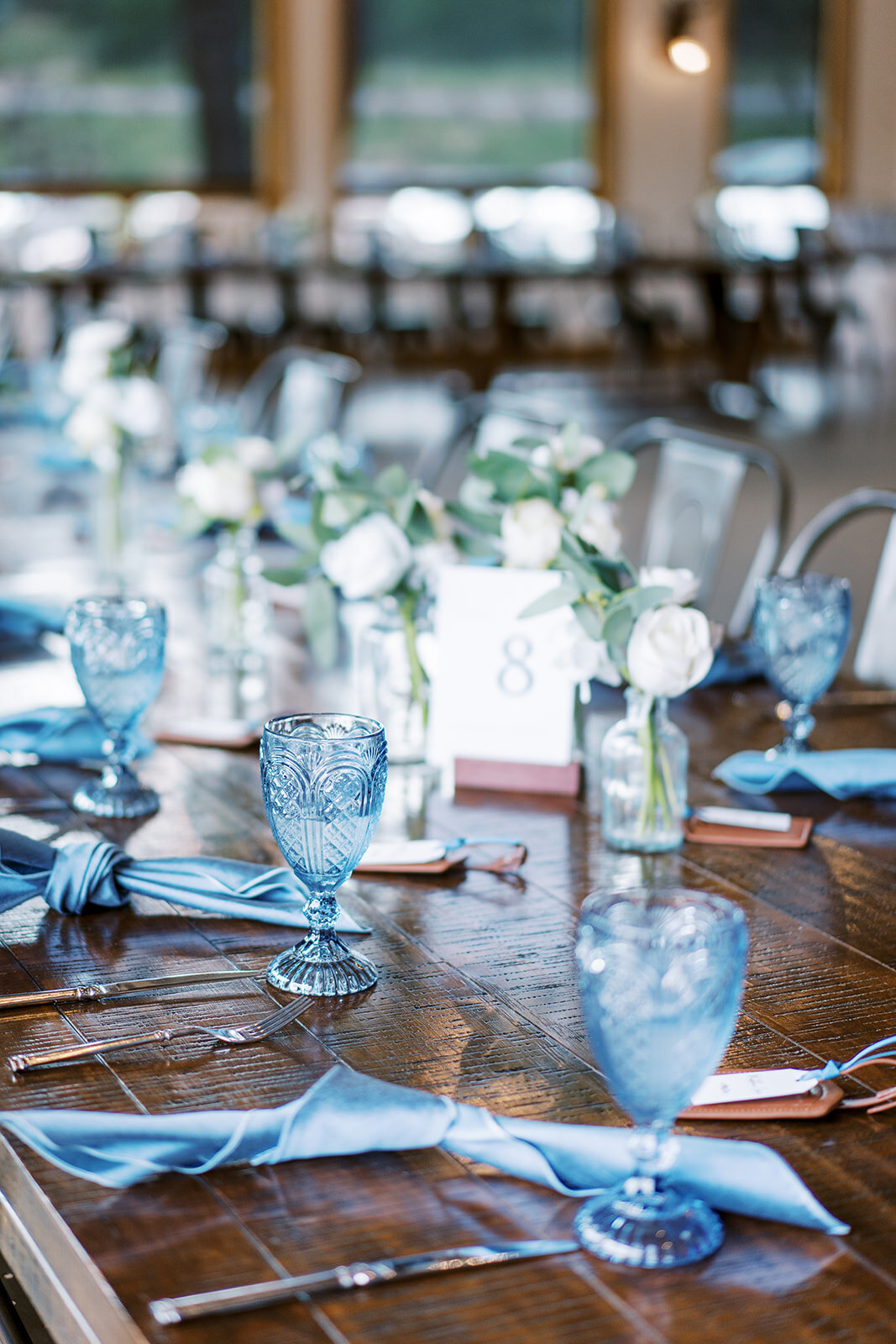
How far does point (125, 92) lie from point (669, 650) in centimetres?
1088

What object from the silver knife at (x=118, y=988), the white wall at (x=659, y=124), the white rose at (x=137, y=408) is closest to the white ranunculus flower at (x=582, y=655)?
the silver knife at (x=118, y=988)

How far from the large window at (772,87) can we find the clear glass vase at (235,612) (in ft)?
37.6

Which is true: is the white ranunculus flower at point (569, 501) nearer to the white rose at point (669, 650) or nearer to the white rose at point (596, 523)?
the white rose at point (596, 523)

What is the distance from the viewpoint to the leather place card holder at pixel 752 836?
141cm

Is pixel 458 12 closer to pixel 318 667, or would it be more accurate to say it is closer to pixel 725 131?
pixel 725 131

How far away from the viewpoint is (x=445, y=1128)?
0.86 meters

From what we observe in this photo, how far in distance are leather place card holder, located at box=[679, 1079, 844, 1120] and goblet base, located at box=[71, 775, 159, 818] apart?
678 mm

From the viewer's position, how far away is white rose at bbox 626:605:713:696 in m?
1.30

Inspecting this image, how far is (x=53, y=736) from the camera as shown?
161cm

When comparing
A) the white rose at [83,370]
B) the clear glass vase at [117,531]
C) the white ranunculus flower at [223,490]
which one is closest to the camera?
the white ranunculus flower at [223,490]

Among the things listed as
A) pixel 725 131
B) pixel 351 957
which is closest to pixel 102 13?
pixel 725 131

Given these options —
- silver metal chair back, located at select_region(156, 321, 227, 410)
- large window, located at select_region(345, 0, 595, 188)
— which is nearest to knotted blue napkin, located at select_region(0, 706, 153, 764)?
silver metal chair back, located at select_region(156, 321, 227, 410)

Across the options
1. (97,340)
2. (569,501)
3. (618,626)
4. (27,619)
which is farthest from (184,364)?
(618,626)

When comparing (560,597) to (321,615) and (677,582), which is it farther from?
(321,615)
